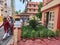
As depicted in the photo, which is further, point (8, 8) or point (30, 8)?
point (30, 8)

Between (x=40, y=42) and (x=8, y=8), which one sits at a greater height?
(x=8, y=8)

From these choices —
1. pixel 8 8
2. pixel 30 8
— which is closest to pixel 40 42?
pixel 30 8

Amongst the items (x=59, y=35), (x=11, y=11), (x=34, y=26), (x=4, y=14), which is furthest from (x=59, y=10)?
(x=11, y=11)

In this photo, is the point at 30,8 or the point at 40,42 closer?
the point at 30,8

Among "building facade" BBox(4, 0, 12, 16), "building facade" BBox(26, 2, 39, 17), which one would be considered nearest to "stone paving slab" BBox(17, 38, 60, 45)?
"building facade" BBox(26, 2, 39, 17)

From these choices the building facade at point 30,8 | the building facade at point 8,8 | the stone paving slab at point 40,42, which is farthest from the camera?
the stone paving slab at point 40,42

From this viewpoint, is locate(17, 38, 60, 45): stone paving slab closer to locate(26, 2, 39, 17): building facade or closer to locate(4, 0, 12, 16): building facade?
locate(26, 2, 39, 17): building facade

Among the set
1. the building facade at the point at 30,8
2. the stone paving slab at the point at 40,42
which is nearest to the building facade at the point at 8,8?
the building facade at the point at 30,8

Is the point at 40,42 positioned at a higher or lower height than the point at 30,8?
lower

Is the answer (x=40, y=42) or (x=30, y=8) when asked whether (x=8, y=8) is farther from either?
(x=40, y=42)

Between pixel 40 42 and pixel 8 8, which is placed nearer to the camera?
pixel 8 8

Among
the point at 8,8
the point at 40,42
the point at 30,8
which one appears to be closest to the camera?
the point at 8,8

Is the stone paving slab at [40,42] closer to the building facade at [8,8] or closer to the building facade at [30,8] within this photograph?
the building facade at [30,8]

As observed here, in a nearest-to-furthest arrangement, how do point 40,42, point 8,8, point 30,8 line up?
point 8,8 → point 30,8 → point 40,42
